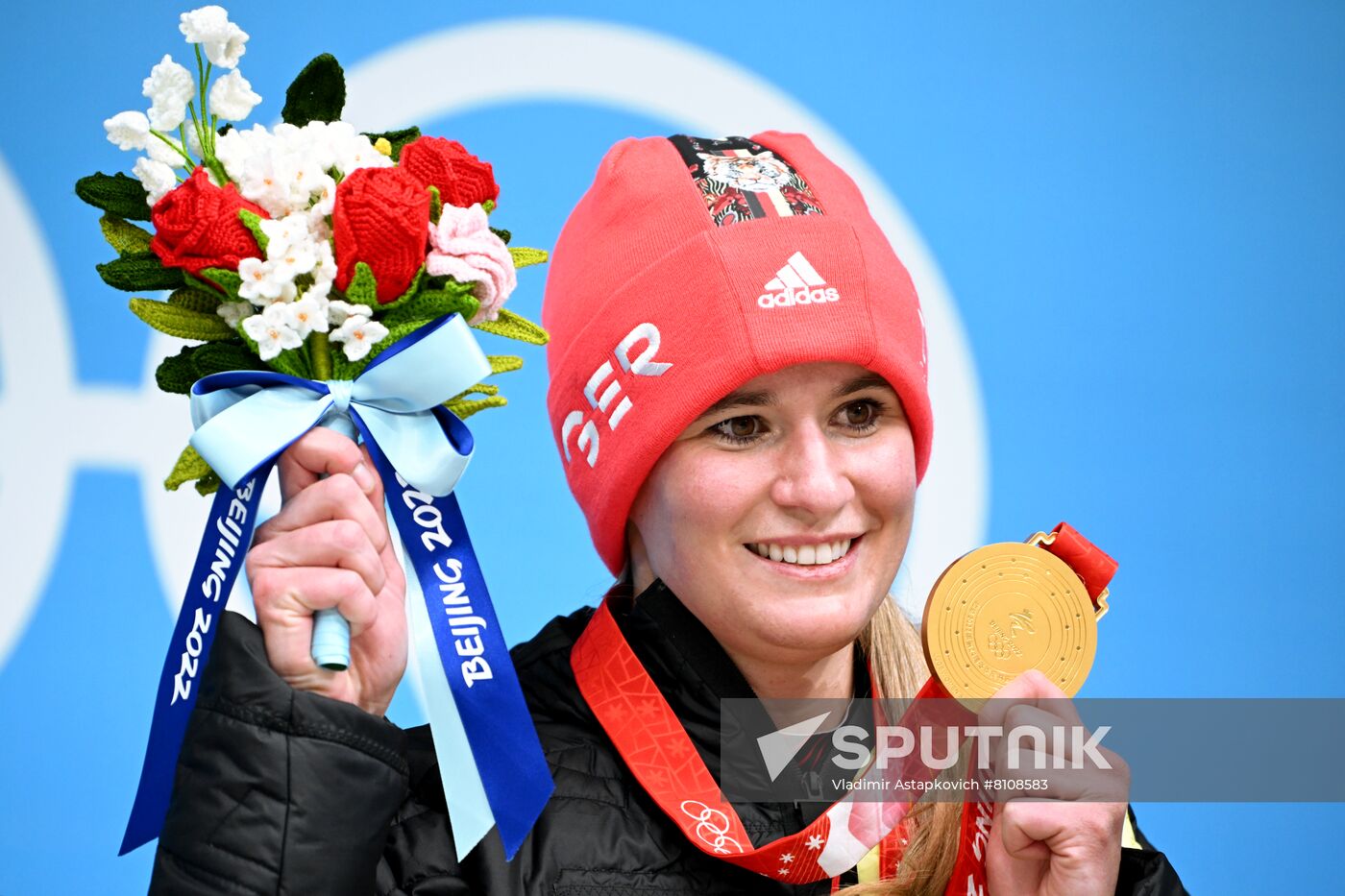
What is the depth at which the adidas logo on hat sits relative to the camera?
4.57 feet

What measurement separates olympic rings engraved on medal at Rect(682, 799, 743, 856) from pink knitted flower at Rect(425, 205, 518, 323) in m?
0.50

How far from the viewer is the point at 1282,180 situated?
7.45ft

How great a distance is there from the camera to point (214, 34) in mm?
1164

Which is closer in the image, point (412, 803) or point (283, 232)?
point (283, 232)

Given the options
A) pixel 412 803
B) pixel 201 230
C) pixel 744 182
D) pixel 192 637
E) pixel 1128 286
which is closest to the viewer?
pixel 201 230

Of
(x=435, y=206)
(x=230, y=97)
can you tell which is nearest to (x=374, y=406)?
(x=435, y=206)

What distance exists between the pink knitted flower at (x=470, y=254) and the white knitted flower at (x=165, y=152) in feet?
0.66

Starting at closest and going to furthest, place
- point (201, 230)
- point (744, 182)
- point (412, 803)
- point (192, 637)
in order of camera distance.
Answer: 1. point (201, 230)
2. point (192, 637)
3. point (412, 803)
4. point (744, 182)

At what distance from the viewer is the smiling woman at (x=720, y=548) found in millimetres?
1314

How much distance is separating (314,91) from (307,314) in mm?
206

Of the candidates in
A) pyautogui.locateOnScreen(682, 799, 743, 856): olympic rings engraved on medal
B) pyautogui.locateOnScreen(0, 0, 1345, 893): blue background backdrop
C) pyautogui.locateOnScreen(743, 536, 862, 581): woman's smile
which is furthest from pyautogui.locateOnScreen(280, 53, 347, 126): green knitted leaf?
pyautogui.locateOnScreen(0, 0, 1345, 893): blue background backdrop

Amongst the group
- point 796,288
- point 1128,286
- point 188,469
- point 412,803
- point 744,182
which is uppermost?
point 1128,286

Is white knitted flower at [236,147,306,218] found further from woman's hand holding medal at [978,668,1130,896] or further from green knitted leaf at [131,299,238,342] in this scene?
woman's hand holding medal at [978,668,1130,896]

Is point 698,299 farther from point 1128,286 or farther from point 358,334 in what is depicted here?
point 1128,286
